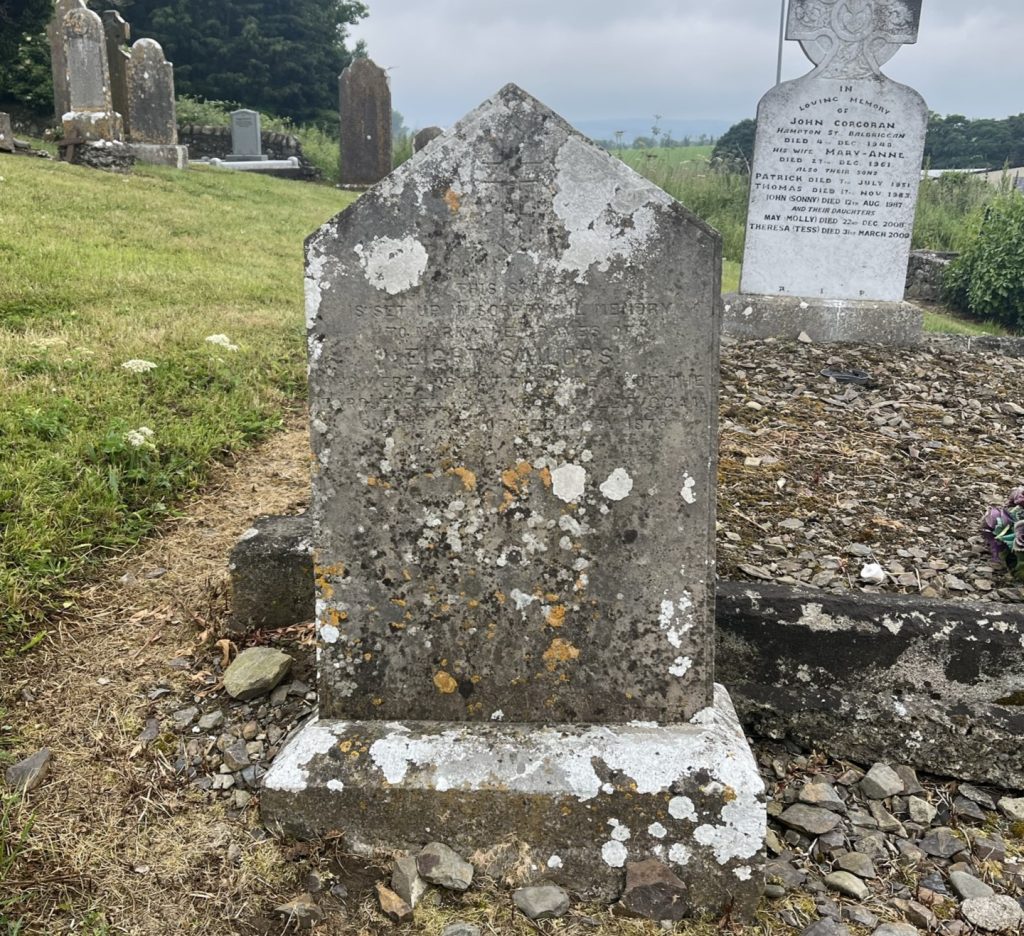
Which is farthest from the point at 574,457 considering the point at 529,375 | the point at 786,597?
the point at 786,597

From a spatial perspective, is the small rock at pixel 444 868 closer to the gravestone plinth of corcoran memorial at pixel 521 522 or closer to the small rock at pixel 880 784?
the gravestone plinth of corcoran memorial at pixel 521 522

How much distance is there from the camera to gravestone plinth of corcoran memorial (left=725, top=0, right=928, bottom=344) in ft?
21.6

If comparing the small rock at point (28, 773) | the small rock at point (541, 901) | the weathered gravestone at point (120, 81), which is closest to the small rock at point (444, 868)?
the small rock at point (541, 901)

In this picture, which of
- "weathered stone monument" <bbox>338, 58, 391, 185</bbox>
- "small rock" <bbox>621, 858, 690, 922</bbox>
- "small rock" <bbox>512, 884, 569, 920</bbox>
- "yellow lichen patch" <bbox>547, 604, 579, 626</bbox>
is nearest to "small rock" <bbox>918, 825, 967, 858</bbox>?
"small rock" <bbox>621, 858, 690, 922</bbox>

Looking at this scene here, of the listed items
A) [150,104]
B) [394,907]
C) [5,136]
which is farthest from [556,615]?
[150,104]

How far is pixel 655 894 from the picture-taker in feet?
6.46

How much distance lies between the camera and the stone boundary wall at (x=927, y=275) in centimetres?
1321

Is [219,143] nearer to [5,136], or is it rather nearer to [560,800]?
[5,136]

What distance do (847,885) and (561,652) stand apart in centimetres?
86

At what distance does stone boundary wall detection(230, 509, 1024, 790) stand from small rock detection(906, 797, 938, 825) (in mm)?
142

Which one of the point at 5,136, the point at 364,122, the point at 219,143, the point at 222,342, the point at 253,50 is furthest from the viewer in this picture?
the point at 253,50

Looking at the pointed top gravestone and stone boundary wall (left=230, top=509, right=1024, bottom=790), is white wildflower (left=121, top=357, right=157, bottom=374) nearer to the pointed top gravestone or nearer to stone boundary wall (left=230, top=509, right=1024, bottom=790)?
stone boundary wall (left=230, top=509, right=1024, bottom=790)

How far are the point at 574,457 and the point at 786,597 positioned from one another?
2.92 ft

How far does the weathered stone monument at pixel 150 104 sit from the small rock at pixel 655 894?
18.1 metres
